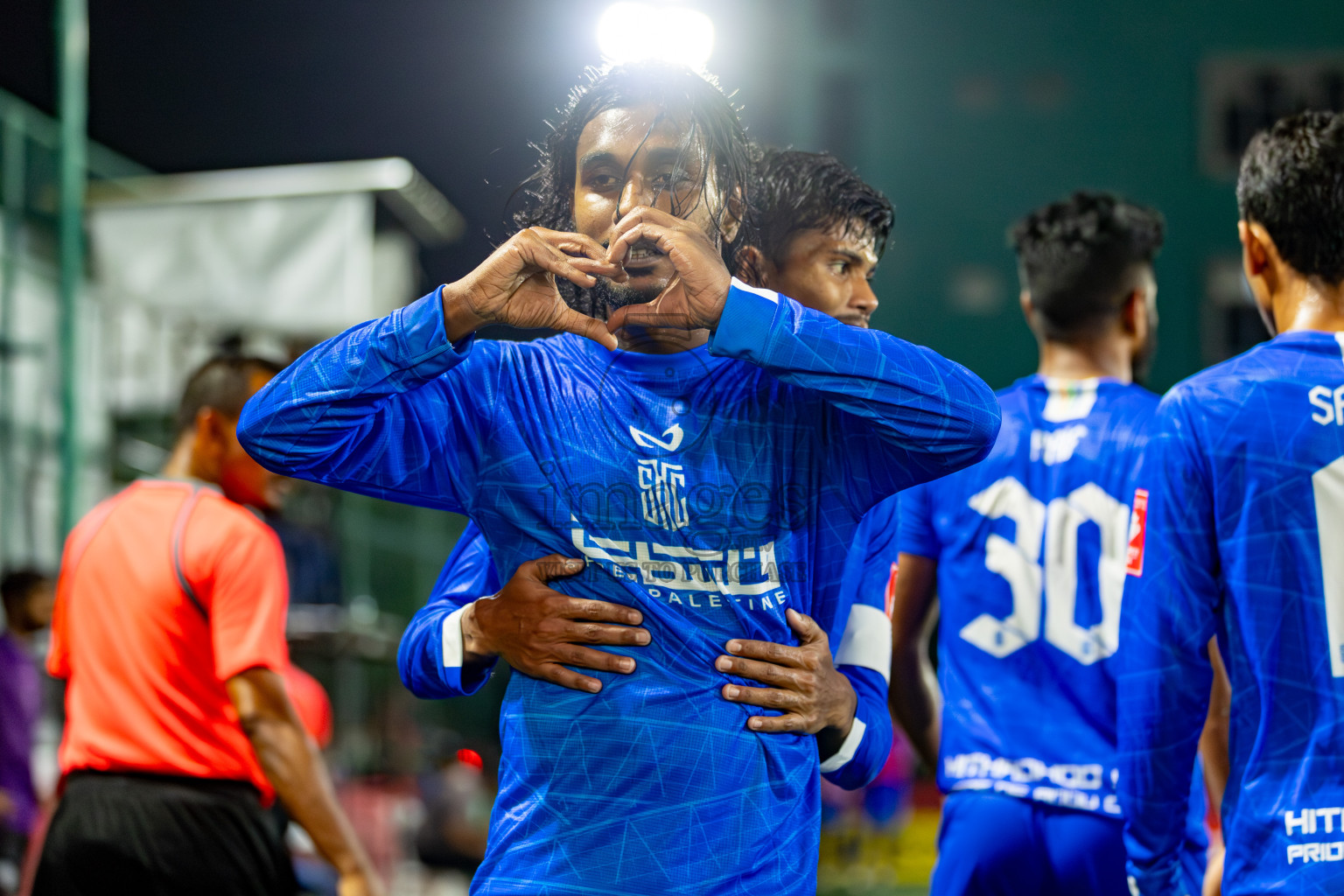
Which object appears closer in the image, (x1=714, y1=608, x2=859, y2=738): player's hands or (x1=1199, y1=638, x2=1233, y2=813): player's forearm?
(x1=714, y1=608, x2=859, y2=738): player's hands

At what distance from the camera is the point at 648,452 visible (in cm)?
166

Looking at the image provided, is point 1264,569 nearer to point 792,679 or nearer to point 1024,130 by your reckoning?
point 792,679

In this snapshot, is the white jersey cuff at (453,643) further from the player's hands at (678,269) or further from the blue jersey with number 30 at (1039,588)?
the blue jersey with number 30 at (1039,588)

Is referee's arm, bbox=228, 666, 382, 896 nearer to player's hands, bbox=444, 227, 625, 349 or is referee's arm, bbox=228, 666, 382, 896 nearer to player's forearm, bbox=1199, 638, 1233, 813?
player's hands, bbox=444, 227, 625, 349

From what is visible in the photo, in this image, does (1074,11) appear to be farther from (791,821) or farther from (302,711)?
(791,821)

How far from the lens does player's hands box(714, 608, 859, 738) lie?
1.60 m

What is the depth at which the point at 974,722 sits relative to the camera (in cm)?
268

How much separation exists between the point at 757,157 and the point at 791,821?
1.08 m

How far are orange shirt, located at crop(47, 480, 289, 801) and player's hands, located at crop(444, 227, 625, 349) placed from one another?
1.73 metres

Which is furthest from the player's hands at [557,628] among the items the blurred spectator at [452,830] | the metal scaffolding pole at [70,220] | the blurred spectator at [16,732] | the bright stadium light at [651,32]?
the blurred spectator at [452,830]

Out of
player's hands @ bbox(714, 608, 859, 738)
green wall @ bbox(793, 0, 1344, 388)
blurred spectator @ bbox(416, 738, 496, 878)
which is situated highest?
green wall @ bbox(793, 0, 1344, 388)

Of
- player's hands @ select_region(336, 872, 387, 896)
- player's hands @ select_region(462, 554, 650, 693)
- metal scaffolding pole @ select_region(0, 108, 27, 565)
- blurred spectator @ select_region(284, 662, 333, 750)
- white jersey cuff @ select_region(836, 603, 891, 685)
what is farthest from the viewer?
metal scaffolding pole @ select_region(0, 108, 27, 565)

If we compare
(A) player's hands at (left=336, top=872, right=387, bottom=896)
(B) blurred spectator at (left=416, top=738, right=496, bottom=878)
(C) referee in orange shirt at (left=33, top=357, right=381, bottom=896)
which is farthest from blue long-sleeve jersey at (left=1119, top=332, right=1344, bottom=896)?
(B) blurred spectator at (left=416, top=738, right=496, bottom=878)

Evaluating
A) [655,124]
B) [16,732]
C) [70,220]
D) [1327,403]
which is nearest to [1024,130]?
[70,220]
